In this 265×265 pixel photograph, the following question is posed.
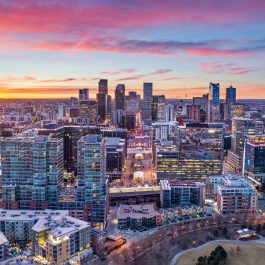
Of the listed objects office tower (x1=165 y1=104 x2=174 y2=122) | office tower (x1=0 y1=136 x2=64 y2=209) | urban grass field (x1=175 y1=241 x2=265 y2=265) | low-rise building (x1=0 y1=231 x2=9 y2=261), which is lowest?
urban grass field (x1=175 y1=241 x2=265 y2=265)

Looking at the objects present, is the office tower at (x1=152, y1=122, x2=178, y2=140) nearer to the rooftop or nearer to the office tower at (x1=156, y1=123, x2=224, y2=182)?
the office tower at (x1=156, y1=123, x2=224, y2=182)

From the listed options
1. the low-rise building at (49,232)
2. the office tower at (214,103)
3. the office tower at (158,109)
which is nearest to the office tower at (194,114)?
the office tower at (214,103)

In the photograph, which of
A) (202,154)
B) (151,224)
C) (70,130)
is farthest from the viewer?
(70,130)

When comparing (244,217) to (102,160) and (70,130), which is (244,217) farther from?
(70,130)

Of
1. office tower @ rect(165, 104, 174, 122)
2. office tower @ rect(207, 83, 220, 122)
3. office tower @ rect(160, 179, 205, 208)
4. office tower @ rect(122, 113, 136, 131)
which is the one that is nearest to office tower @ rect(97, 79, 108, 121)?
office tower @ rect(122, 113, 136, 131)

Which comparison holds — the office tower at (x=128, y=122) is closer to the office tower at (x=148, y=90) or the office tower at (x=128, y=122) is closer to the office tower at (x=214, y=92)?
the office tower at (x=214, y=92)

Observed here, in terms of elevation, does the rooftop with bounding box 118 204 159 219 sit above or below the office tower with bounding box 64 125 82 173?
below

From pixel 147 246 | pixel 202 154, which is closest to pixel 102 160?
pixel 147 246
